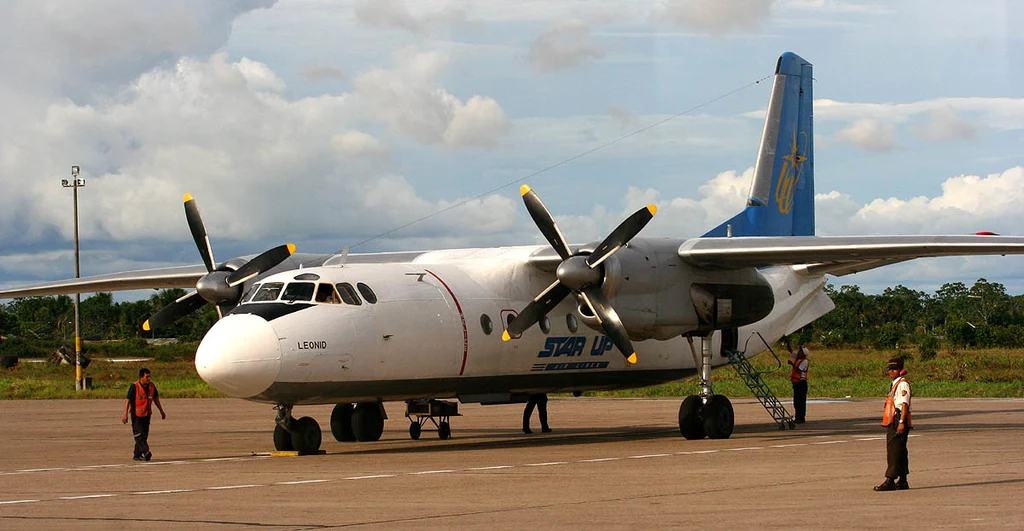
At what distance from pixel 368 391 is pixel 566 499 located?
7.34m

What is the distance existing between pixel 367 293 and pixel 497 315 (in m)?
2.87

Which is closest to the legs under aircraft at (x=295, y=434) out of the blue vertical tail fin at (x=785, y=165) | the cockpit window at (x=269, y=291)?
the cockpit window at (x=269, y=291)

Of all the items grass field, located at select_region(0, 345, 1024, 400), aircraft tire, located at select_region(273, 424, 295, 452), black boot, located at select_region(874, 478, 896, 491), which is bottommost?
grass field, located at select_region(0, 345, 1024, 400)

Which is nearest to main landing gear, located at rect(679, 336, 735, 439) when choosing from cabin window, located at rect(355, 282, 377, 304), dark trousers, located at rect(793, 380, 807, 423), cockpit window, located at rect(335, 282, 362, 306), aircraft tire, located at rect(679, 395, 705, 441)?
aircraft tire, located at rect(679, 395, 705, 441)

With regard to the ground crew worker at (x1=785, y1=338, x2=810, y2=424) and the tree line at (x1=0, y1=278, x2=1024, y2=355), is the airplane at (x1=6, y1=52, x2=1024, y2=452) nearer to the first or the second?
the ground crew worker at (x1=785, y1=338, x2=810, y2=424)

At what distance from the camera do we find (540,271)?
72.6 ft

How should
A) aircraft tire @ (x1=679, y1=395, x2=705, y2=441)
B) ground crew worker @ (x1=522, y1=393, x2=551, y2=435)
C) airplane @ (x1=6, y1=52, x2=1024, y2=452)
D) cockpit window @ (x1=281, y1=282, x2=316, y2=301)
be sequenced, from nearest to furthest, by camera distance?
airplane @ (x1=6, y1=52, x2=1024, y2=452), cockpit window @ (x1=281, y1=282, x2=316, y2=301), aircraft tire @ (x1=679, y1=395, x2=705, y2=441), ground crew worker @ (x1=522, y1=393, x2=551, y2=435)

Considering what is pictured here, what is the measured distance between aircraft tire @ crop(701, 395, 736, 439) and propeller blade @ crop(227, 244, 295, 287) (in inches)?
317

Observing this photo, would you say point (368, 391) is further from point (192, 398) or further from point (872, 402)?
point (192, 398)

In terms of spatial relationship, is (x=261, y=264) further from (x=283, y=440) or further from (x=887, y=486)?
(x=887, y=486)

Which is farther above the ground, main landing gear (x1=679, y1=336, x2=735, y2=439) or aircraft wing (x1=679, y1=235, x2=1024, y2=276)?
aircraft wing (x1=679, y1=235, x2=1024, y2=276)

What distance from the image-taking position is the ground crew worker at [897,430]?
40.4ft

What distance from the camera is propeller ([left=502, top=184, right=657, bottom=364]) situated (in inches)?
773

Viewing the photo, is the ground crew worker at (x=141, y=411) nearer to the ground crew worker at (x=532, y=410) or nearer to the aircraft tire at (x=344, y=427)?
the aircraft tire at (x=344, y=427)
